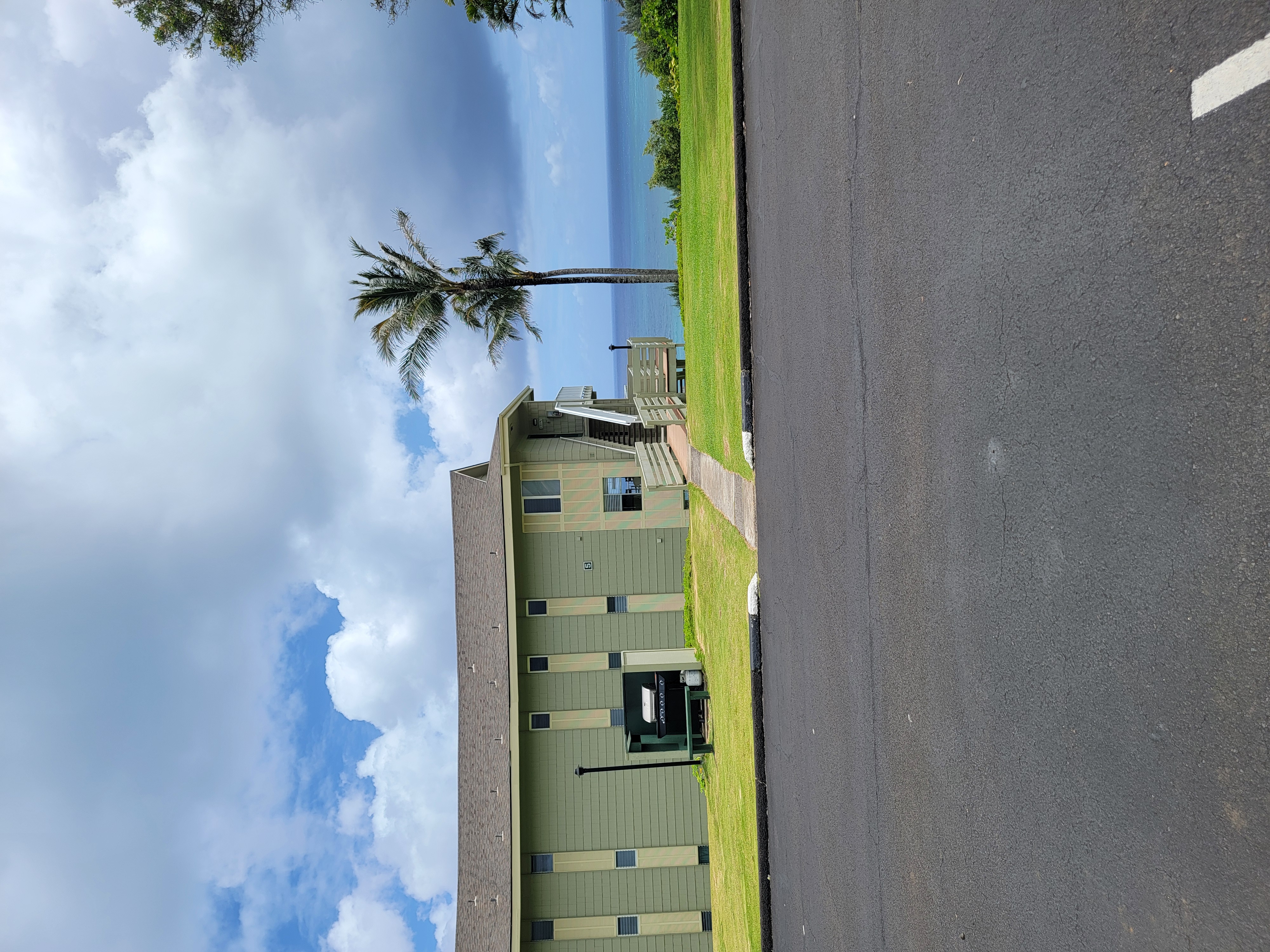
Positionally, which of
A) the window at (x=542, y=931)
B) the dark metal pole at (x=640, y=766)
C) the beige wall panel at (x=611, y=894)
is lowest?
the window at (x=542, y=931)

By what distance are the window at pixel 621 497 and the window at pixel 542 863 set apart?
11.6 metres

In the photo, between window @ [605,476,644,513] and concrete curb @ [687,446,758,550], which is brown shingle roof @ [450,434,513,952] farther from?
concrete curb @ [687,446,758,550]

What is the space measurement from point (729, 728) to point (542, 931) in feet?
52.5

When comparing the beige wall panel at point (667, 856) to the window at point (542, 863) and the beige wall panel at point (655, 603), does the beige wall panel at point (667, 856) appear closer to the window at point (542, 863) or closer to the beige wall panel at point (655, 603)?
the window at point (542, 863)

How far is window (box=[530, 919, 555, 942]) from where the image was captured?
25.0 m

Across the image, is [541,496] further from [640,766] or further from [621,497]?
[640,766]

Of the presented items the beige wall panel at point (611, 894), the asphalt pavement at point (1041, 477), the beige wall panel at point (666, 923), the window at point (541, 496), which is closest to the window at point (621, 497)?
the window at point (541, 496)

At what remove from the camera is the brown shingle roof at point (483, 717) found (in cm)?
2486

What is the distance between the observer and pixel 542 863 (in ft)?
83.1

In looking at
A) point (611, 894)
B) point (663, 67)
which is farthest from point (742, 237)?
point (611, 894)

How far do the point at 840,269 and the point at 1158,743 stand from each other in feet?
16.8

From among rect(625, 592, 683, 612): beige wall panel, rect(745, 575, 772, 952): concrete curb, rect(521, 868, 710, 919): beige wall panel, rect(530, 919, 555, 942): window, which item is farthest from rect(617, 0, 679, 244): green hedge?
rect(530, 919, 555, 942): window

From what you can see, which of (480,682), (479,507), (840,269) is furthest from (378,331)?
(840,269)

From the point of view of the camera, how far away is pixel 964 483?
5520 mm
